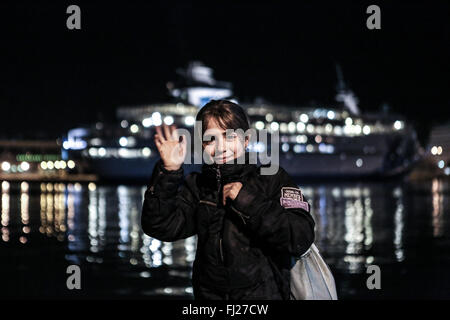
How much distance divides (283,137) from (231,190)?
233 feet

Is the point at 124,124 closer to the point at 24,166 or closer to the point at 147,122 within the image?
the point at 147,122

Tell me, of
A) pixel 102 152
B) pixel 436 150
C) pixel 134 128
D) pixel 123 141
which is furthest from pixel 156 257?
pixel 436 150

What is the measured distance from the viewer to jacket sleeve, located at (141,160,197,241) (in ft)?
9.04

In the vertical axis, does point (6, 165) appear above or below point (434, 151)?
below

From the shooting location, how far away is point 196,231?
2.84 meters

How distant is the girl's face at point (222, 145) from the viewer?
8.72ft

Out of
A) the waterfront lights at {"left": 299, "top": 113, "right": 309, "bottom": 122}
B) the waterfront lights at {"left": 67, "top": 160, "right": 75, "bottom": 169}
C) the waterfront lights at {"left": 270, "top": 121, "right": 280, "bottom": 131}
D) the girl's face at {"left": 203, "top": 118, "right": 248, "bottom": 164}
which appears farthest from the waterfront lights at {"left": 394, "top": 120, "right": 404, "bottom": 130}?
the girl's face at {"left": 203, "top": 118, "right": 248, "bottom": 164}

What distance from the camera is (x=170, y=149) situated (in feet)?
8.82

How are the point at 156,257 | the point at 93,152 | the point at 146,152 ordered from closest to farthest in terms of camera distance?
1. the point at 156,257
2. the point at 146,152
3. the point at 93,152


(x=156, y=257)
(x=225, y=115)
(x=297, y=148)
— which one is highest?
(x=225, y=115)

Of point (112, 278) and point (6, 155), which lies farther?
point (6, 155)

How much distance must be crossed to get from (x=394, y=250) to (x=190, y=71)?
72.0 m
